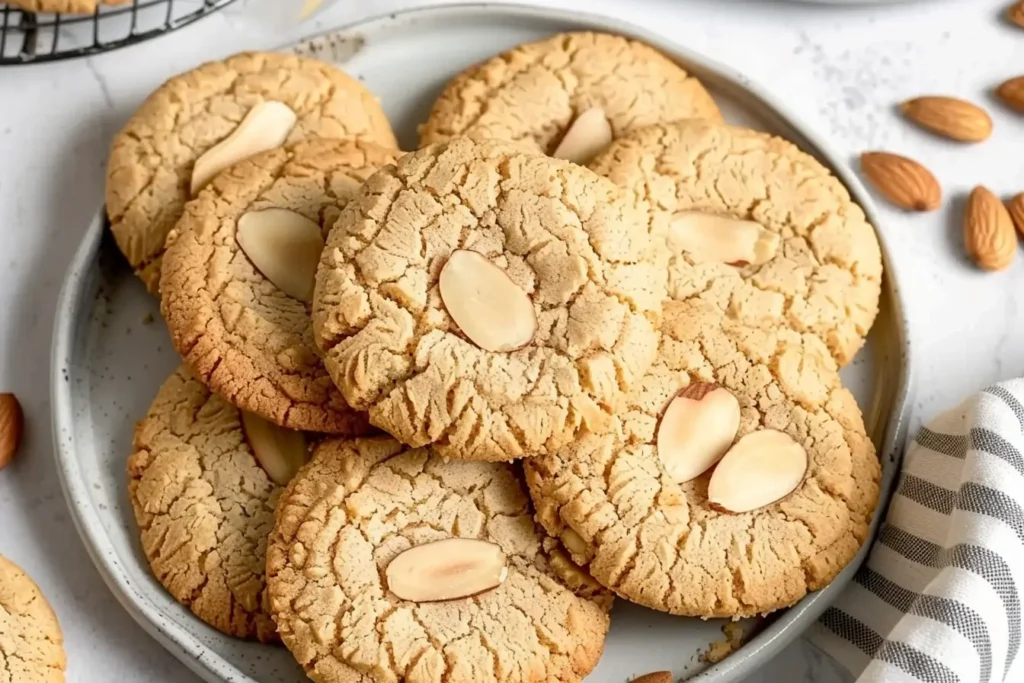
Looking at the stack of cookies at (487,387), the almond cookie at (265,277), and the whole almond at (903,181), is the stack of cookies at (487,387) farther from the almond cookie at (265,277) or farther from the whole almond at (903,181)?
the whole almond at (903,181)

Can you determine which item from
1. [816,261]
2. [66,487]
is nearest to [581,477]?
[816,261]

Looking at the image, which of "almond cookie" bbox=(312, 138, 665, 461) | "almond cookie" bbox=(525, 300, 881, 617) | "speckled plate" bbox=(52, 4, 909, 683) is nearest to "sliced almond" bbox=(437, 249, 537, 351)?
"almond cookie" bbox=(312, 138, 665, 461)

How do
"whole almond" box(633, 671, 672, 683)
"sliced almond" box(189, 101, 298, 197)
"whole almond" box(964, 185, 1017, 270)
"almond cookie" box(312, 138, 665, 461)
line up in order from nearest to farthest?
"almond cookie" box(312, 138, 665, 461) < "whole almond" box(633, 671, 672, 683) < "sliced almond" box(189, 101, 298, 197) < "whole almond" box(964, 185, 1017, 270)

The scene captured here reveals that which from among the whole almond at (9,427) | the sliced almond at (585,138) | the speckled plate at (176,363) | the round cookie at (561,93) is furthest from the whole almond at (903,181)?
the whole almond at (9,427)

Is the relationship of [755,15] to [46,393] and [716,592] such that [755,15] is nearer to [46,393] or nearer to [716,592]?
[716,592]

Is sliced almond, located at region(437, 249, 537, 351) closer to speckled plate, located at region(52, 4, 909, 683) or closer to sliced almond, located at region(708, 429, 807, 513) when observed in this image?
sliced almond, located at region(708, 429, 807, 513)

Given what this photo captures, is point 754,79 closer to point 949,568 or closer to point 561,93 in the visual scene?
point 561,93
